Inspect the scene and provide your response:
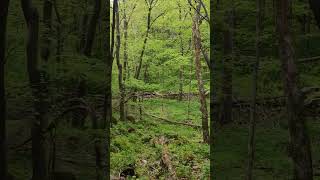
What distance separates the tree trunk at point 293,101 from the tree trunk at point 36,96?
4.20 meters

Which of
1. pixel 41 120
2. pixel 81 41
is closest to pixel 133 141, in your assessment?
pixel 81 41

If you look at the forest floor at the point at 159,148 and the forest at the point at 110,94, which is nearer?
the forest at the point at 110,94

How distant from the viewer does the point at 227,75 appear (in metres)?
9.88

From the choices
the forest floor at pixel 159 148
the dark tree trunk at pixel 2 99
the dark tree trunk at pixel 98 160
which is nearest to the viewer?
the dark tree trunk at pixel 2 99

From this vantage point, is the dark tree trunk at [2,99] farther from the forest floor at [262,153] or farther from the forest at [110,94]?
the forest floor at [262,153]

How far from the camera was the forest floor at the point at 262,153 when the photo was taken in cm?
780

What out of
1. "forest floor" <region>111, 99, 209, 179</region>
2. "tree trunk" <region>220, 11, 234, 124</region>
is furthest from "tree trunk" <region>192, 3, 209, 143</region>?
"tree trunk" <region>220, 11, 234, 124</region>

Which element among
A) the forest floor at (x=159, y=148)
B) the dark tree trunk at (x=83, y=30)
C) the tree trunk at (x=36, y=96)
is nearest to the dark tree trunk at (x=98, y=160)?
the tree trunk at (x=36, y=96)

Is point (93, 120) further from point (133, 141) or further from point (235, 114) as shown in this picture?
point (133, 141)

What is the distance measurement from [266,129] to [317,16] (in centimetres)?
317

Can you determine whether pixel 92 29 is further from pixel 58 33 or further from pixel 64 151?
pixel 64 151

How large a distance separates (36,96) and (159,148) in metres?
6.59

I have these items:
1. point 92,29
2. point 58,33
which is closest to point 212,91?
point 92,29

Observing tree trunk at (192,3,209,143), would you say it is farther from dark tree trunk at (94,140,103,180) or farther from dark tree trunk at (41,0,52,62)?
dark tree trunk at (41,0,52,62)
